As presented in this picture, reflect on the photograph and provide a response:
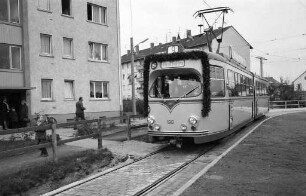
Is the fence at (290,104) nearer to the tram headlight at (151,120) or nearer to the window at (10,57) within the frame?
the window at (10,57)

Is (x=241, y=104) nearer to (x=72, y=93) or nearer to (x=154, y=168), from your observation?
(x=154, y=168)

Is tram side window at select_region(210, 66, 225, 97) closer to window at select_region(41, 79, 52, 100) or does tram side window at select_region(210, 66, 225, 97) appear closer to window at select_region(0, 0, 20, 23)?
window at select_region(41, 79, 52, 100)

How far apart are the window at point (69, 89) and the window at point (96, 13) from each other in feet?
18.0

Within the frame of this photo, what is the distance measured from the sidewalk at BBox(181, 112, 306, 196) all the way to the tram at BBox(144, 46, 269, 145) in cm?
121

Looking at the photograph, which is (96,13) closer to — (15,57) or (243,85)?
(15,57)

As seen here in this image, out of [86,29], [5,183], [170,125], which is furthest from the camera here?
[86,29]

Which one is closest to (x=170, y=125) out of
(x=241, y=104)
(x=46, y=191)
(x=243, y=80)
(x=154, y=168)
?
(x=154, y=168)

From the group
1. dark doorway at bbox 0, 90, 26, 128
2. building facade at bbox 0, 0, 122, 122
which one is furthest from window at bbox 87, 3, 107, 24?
dark doorway at bbox 0, 90, 26, 128

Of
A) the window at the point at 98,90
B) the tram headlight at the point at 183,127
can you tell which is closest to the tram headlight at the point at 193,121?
the tram headlight at the point at 183,127

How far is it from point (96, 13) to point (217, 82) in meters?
19.2

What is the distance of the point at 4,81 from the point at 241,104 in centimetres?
1445

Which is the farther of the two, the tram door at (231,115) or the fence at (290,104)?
the fence at (290,104)

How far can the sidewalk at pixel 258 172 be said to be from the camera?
6.60m

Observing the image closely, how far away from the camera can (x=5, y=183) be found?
A: 23.1 ft
